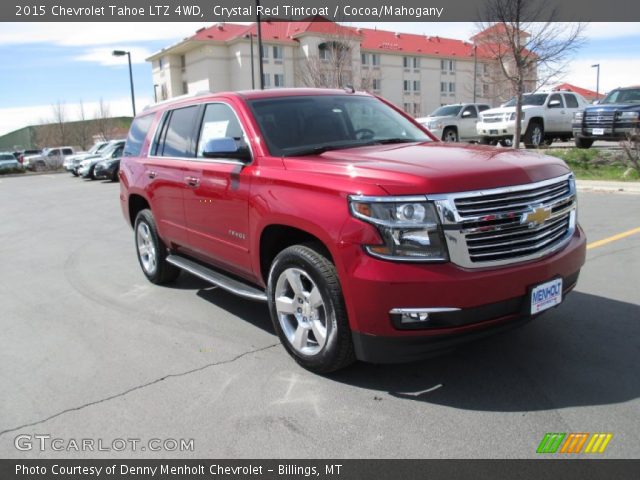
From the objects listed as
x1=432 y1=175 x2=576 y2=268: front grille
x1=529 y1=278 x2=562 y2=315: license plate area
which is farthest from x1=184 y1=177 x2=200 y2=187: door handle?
x1=529 y1=278 x2=562 y2=315: license plate area

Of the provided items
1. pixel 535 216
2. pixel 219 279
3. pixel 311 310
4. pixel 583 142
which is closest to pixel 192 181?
pixel 219 279

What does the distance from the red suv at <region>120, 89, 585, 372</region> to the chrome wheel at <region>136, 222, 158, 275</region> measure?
1372 millimetres

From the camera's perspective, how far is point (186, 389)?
3.69m

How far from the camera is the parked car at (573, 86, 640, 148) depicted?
1391 cm

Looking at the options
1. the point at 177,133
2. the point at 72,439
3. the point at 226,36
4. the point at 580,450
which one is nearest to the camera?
the point at 580,450

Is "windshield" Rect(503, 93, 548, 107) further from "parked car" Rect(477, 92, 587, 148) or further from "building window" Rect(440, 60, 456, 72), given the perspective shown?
"building window" Rect(440, 60, 456, 72)

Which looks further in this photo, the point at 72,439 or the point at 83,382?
the point at 83,382

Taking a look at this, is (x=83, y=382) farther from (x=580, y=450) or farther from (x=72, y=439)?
(x=580, y=450)

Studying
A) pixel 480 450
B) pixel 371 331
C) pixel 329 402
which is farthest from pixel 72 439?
pixel 480 450

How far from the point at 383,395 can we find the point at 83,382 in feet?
6.77

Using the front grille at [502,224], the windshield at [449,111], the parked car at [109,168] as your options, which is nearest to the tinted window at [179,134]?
the front grille at [502,224]

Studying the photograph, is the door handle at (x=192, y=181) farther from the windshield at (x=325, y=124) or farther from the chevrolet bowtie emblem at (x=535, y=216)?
the chevrolet bowtie emblem at (x=535, y=216)
